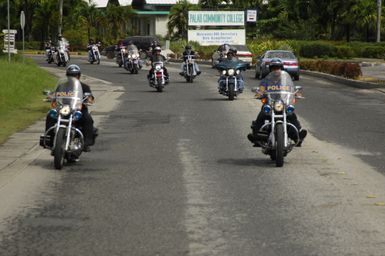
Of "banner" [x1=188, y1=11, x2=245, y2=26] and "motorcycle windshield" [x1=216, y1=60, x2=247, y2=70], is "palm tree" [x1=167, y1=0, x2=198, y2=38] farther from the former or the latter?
"motorcycle windshield" [x1=216, y1=60, x2=247, y2=70]

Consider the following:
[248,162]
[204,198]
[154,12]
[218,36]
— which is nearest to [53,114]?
[248,162]

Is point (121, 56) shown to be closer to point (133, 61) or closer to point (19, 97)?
point (133, 61)

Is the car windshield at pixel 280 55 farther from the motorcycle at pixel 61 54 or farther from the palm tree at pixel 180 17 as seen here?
the palm tree at pixel 180 17

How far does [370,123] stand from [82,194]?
38.6 feet

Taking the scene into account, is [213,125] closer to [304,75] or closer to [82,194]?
[82,194]

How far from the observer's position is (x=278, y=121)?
1413cm

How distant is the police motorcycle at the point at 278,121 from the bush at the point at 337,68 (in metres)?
27.2

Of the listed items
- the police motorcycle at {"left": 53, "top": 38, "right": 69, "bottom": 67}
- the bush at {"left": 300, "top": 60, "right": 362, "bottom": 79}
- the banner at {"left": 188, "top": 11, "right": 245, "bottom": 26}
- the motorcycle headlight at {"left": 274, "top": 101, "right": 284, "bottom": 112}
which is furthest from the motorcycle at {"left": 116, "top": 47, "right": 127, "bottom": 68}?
the motorcycle headlight at {"left": 274, "top": 101, "right": 284, "bottom": 112}

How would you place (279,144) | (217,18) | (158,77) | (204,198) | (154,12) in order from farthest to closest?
(154,12), (217,18), (158,77), (279,144), (204,198)

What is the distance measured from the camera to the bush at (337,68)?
1637 inches

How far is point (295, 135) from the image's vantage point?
47.6ft

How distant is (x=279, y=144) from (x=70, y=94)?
3.13 meters

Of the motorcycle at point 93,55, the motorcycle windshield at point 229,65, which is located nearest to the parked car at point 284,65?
the motorcycle windshield at point 229,65

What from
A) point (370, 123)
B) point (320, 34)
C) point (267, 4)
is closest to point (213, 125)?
point (370, 123)
